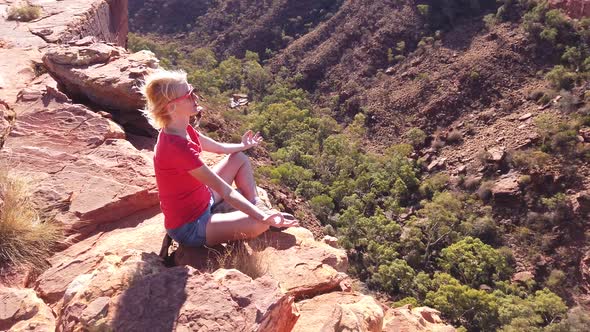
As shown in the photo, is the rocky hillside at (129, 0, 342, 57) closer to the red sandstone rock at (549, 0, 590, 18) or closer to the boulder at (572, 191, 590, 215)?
the red sandstone rock at (549, 0, 590, 18)

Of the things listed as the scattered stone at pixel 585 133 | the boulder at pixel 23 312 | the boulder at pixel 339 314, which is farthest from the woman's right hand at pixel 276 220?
the scattered stone at pixel 585 133

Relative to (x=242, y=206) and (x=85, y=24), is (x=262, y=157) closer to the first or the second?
(x=85, y=24)

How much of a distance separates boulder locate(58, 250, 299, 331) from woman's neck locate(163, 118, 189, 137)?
0.83 meters

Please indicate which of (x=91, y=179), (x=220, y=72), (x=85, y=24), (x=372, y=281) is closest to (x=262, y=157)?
(x=372, y=281)

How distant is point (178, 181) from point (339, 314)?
4.42ft

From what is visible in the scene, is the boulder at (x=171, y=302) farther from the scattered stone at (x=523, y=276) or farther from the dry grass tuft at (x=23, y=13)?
the scattered stone at (x=523, y=276)

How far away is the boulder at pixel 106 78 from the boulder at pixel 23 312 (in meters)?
2.72

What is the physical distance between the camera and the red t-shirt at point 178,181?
317 cm

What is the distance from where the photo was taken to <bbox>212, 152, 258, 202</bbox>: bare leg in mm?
3906

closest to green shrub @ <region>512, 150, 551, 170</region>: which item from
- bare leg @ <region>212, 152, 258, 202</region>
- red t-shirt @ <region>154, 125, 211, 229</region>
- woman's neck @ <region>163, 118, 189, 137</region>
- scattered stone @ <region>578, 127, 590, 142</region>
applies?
scattered stone @ <region>578, 127, 590, 142</region>

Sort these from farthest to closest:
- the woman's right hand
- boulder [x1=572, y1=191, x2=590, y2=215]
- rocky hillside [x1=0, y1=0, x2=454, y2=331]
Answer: boulder [x1=572, y1=191, x2=590, y2=215] → the woman's right hand → rocky hillside [x1=0, y1=0, x2=454, y2=331]

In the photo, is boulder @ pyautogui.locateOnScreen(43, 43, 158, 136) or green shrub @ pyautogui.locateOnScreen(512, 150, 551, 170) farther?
green shrub @ pyautogui.locateOnScreen(512, 150, 551, 170)

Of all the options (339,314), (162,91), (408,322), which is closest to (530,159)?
(408,322)

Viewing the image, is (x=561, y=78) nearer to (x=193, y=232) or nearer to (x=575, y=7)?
(x=575, y=7)
